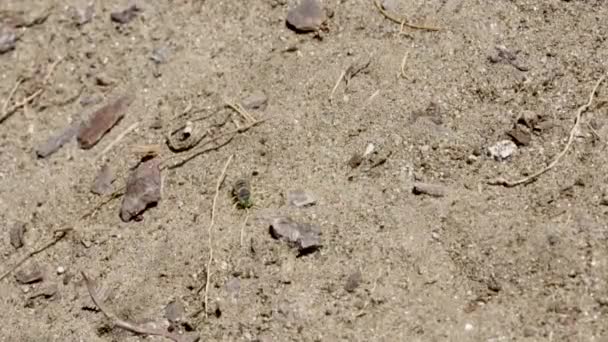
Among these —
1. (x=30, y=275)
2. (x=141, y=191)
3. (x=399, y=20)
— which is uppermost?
(x=399, y=20)

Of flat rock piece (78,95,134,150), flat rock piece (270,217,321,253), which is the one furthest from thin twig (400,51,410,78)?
flat rock piece (78,95,134,150)

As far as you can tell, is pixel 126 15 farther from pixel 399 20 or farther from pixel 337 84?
pixel 399 20

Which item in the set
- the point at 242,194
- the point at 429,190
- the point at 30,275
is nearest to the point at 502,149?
the point at 429,190

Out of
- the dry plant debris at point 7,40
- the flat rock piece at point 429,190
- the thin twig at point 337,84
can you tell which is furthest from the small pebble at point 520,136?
the dry plant debris at point 7,40

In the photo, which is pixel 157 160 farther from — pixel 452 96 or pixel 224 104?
pixel 452 96

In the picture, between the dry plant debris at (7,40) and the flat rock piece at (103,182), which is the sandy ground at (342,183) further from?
the dry plant debris at (7,40)

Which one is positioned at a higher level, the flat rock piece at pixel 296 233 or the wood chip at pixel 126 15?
the wood chip at pixel 126 15
